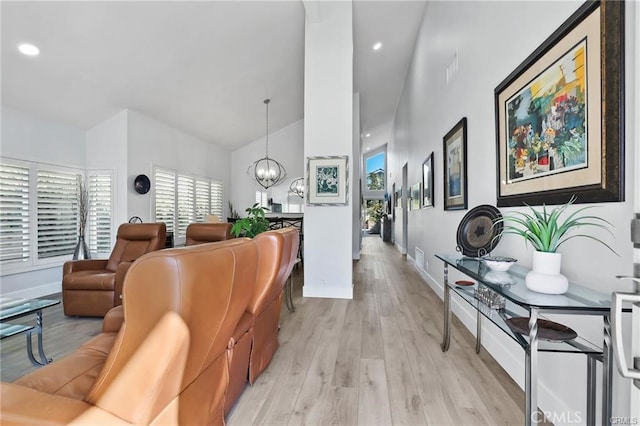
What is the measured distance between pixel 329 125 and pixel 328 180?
0.81m

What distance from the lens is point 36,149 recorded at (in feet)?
13.0

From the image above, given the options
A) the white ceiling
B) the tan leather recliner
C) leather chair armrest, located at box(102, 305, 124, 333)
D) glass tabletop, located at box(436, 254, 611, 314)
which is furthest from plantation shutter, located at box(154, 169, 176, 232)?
glass tabletop, located at box(436, 254, 611, 314)

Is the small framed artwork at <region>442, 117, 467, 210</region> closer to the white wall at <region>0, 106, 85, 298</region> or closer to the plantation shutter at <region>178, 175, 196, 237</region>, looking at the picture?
the plantation shutter at <region>178, 175, 196, 237</region>

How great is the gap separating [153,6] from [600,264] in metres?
4.47

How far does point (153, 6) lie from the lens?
10.4 feet

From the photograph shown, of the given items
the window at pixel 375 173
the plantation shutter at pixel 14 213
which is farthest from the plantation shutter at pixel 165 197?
the window at pixel 375 173

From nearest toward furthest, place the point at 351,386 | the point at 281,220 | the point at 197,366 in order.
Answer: the point at 197,366, the point at 351,386, the point at 281,220

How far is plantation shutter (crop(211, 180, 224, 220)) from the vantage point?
24.0 feet

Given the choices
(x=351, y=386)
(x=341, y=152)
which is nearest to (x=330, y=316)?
(x=351, y=386)

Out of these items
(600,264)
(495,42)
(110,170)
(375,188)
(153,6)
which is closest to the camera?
(600,264)

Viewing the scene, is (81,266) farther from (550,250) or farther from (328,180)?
(550,250)

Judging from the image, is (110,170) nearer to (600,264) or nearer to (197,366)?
(197,366)

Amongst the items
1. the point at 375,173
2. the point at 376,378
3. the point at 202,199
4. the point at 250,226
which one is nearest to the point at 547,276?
the point at 376,378

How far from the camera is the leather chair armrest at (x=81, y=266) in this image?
10.6 ft
